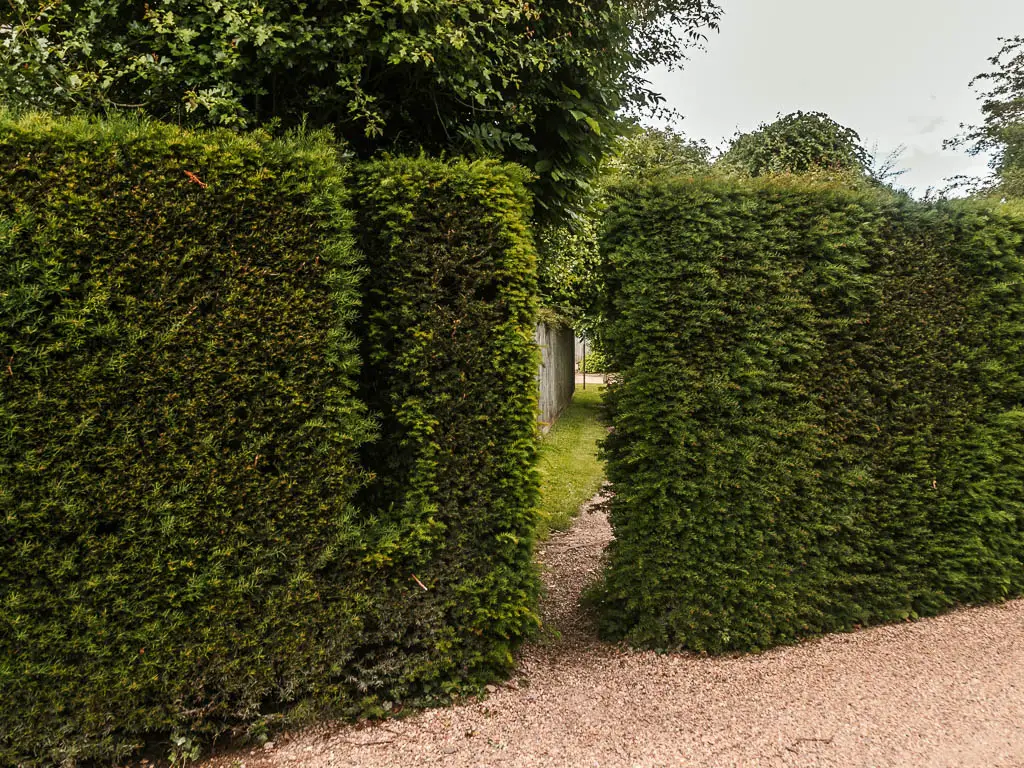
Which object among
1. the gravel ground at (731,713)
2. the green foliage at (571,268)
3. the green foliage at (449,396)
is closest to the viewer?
the gravel ground at (731,713)

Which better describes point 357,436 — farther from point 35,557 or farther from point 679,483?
point 679,483

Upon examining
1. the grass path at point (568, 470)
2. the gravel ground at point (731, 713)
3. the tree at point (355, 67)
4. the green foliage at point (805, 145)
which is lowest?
the grass path at point (568, 470)

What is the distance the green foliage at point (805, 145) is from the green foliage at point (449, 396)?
9685 mm

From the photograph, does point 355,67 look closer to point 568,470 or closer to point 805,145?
point 568,470

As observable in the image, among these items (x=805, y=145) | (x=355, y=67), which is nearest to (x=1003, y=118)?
(x=805, y=145)

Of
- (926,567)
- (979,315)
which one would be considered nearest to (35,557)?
(926,567)

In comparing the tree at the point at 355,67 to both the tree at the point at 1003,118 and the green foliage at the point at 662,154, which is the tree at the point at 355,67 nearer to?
the green foliage at the point at 662,154

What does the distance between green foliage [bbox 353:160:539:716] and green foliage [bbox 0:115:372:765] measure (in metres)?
0.26

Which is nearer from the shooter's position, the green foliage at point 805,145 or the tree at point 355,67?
the tree at point 355,67

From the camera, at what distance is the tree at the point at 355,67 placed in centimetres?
313

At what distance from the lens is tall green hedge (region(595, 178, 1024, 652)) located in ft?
11.6

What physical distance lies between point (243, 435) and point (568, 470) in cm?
705

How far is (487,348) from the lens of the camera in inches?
123

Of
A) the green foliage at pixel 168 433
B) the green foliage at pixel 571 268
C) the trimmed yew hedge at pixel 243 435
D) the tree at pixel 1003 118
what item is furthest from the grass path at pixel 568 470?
the tree at pixel 1003 118
